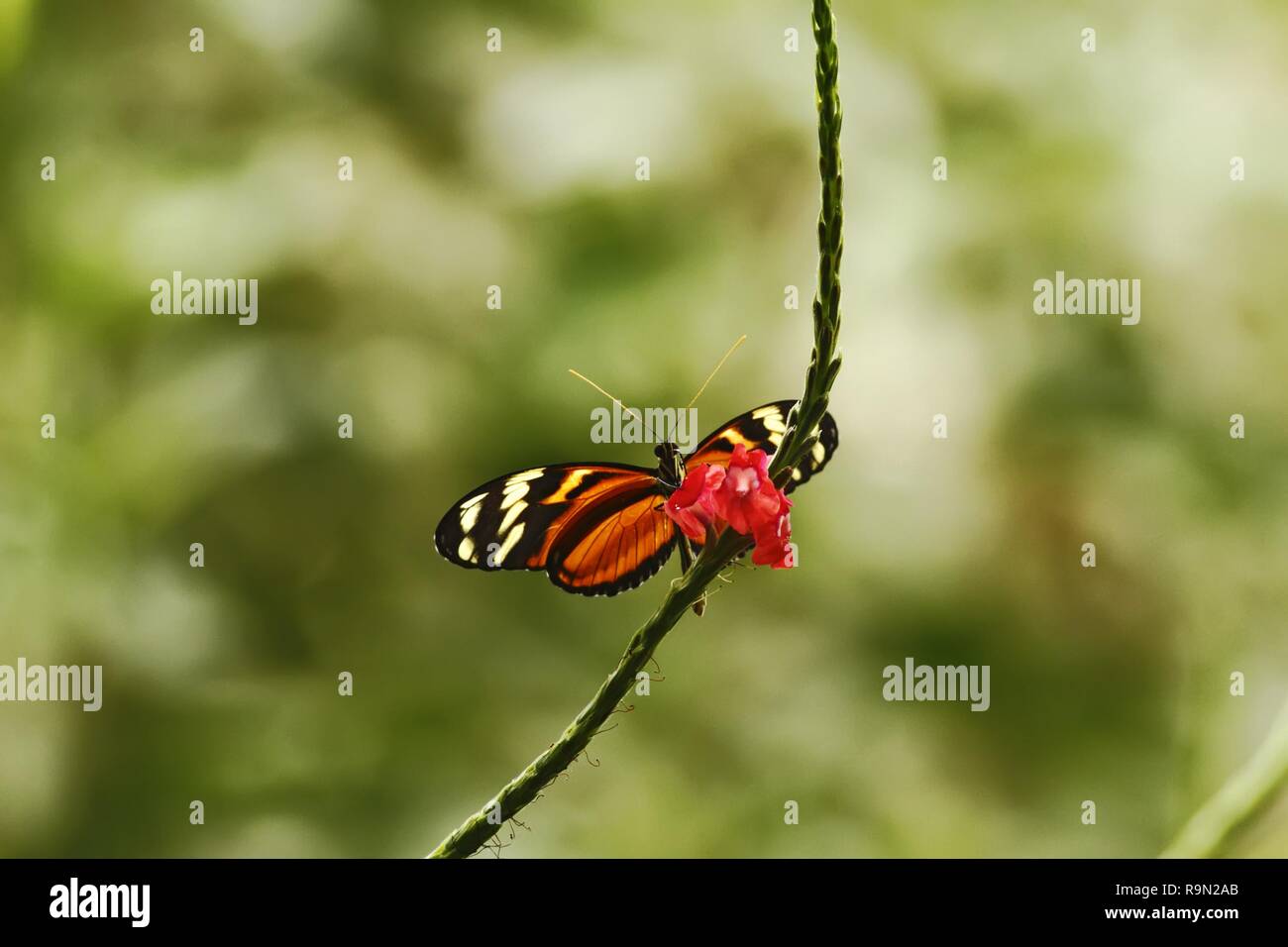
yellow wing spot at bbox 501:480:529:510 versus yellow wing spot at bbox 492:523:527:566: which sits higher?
yellow wing spot at bbox 501:480:529:510

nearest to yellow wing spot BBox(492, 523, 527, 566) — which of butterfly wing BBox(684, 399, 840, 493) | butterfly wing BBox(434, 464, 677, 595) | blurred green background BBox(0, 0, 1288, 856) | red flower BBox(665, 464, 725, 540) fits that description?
butterfly wing BBox(434, 464, 677, 595)

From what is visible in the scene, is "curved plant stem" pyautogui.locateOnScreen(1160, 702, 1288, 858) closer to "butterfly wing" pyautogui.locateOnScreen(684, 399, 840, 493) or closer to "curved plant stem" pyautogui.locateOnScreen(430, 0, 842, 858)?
"butterfly wing" pyautogui.locateOnScreen(684, 399, 840, 493)

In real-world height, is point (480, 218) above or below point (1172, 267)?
above

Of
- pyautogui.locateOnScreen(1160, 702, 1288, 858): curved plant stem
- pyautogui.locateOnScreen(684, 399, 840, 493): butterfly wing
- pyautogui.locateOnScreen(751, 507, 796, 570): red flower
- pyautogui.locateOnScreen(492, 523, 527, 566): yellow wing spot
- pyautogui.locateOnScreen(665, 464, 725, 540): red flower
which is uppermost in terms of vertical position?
pyautogui.locateOnScreen(684, 399, 840, 493): butterfly wing

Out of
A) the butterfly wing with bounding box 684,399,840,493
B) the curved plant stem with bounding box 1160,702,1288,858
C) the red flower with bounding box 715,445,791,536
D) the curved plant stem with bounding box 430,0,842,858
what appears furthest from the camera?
the curved plant stem with bounding box 1160,702,1288,858

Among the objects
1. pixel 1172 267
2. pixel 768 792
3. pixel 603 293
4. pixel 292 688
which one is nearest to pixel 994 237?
pixel 1172 267

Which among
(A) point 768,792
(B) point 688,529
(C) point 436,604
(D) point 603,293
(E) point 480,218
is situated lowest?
(A) point 768,792

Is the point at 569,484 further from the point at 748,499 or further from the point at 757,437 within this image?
the point at 748,499
